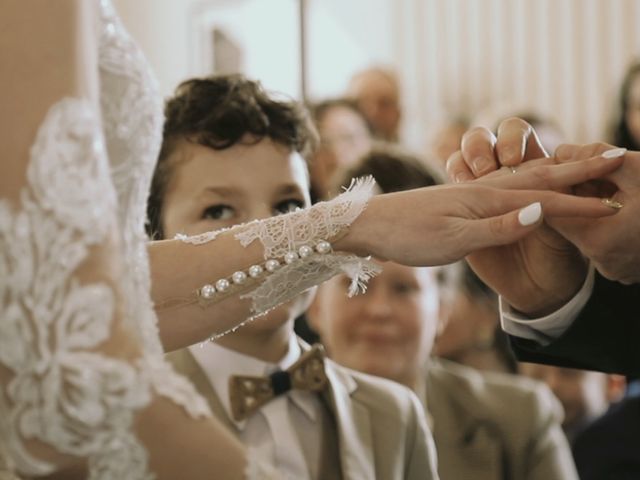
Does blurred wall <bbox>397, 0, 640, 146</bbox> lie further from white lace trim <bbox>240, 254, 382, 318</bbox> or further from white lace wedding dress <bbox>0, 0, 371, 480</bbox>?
white lace wedding dress <bbox>0, 0, 371, 480</bbox>

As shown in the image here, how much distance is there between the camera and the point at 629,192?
130 cm

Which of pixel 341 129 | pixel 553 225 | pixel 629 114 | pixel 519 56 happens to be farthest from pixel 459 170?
pixel 519 56

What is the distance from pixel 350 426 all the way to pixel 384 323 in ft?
1.18

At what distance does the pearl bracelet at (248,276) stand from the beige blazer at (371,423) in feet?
0.63

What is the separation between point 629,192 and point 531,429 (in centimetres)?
40

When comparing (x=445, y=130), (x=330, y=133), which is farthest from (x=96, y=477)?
(x=445, y=130)

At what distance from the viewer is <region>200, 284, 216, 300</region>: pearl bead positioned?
4.08 ft

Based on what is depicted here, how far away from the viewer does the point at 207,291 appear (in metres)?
1.24

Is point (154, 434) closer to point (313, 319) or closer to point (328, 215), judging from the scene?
point (328, 215)

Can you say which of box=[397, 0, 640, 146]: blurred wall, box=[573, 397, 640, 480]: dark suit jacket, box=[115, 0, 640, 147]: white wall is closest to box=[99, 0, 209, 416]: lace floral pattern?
box=[573, 397, 640, 480]: dark suit jacket

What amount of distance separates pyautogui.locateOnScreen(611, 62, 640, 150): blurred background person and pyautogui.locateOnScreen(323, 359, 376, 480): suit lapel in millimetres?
1518

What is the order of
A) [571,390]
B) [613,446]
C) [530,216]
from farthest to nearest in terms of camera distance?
[571,390], [613,446], [530,216]

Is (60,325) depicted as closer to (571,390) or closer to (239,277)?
(239,277)

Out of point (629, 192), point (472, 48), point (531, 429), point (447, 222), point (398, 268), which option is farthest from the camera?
point (472, 48)
